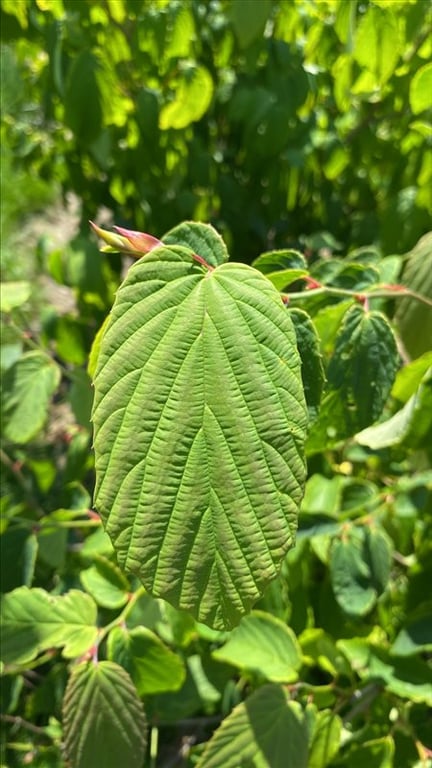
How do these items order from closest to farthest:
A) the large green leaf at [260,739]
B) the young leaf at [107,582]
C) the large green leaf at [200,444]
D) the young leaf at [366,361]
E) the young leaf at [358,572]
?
the large green leaf at [200,444], the young leaf at [366,361], the large green leaf at [260,739], the young leaf at [107,582], the young leaf at [358,572]

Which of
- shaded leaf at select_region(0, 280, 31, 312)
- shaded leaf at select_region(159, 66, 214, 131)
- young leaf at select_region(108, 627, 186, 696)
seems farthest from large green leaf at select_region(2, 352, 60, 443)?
shaded leaf at select_region(159, 66, 214, 131)

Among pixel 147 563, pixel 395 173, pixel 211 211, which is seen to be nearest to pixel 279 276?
pixel 147 563

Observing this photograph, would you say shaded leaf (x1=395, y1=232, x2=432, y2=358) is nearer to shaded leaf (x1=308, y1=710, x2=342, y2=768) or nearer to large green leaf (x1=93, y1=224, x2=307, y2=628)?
large green leaf (x1=93, y1=224, x2=307, y2=628)

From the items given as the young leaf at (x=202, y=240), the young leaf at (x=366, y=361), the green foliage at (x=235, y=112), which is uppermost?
the green foliage at (x=235, y=112)

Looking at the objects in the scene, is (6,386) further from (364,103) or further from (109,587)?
(364,103)

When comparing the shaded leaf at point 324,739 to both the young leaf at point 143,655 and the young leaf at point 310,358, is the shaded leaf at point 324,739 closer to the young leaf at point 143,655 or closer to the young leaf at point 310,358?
the young leaf at point 143,655

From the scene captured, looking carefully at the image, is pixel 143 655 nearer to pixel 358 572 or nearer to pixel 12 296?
pixel 358 572

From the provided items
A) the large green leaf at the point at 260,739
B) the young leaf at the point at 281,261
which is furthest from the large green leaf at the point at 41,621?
the young leaf at the point at 281,261

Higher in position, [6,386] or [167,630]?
[6,386]
